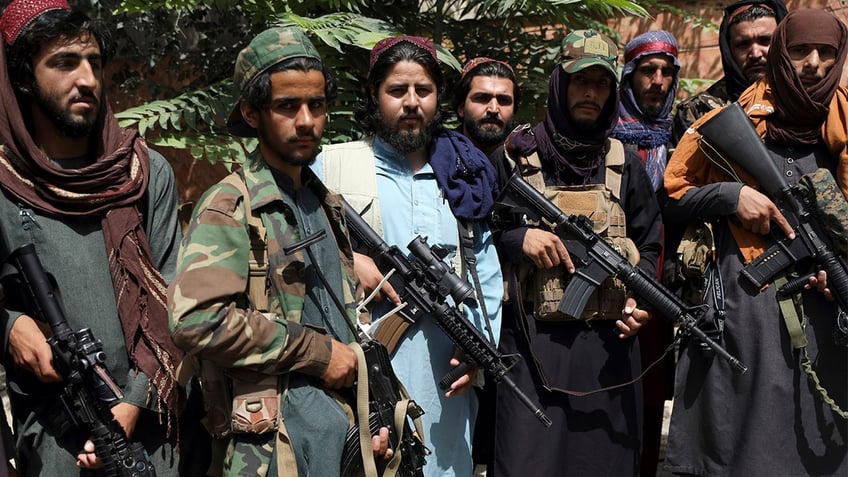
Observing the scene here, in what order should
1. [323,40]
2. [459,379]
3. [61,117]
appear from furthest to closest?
[323,40] → [459,379] → [61,117]

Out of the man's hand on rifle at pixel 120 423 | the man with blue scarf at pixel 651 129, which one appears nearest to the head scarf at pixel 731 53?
the man with blue scarf at pixel 651 129

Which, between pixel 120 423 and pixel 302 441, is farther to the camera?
pixel 120 423

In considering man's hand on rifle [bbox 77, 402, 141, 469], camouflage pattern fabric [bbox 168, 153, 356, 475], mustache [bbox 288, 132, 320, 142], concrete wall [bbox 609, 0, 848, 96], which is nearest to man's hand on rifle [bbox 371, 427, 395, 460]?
camouflage pattern fabric [bbox 168, 153, 356, 475]

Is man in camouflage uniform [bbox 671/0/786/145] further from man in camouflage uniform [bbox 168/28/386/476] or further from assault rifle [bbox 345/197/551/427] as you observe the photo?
man in camouflage uniform [bbox 168/28/386/476]

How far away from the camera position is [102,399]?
106 inches

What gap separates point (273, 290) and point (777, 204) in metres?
2.20

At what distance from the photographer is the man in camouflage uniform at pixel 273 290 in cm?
247

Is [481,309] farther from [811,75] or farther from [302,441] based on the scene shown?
[811,75]

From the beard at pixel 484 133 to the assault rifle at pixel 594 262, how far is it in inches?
30.3

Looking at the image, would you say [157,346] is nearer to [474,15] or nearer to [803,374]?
[803,374]

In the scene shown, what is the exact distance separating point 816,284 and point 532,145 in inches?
51.1

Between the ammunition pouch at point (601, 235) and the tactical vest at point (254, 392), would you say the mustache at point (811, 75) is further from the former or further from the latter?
the tactical vest at point (254, 392)

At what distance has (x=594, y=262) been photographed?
11.9ft

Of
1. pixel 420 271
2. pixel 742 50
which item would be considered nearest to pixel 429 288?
pixel 420 271
